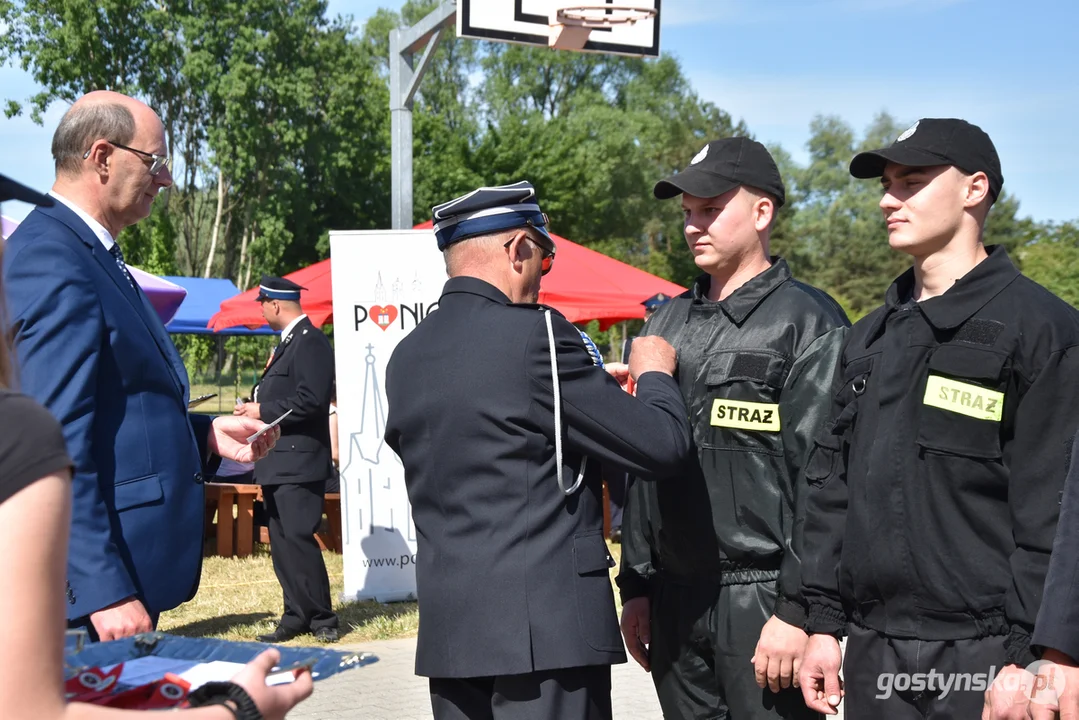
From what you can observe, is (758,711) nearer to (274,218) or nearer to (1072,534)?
(1072,534)

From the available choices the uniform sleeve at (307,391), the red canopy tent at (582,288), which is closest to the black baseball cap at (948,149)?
the uniform sleeve at (307,391)

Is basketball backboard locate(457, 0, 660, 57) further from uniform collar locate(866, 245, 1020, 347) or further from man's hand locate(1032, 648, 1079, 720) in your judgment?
man's hand locate(1032, 648, 1079, 720)

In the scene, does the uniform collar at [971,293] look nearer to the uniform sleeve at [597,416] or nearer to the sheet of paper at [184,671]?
the uniform sleeve at [597,416]

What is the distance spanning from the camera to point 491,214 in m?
2.90

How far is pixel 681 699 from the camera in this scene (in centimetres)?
312

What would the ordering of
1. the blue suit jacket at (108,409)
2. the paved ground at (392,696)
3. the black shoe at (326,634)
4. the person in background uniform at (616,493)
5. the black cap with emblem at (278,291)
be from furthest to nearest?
the person in background uniform at (616,493)
the black cap with emblem at (278,291)
the black shoe at (326,634)
the paved ground at (392,696)
the blue suit jacket at (108,409)

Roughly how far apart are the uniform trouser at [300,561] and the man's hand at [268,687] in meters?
6.24

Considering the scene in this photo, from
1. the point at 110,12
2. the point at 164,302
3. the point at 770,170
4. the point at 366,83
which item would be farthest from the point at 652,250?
the point at 770,170

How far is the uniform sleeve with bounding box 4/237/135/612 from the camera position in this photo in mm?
2461

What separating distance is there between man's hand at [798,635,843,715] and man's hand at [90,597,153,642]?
5.18 ft

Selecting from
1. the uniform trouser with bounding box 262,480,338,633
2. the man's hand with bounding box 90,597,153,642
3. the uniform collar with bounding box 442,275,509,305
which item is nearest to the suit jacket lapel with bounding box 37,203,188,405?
the man's hand with bounding box 90,597,153,642

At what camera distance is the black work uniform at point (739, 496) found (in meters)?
2.96

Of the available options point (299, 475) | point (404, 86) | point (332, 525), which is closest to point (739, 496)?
point (299, 475)

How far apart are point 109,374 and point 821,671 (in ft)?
6.15
